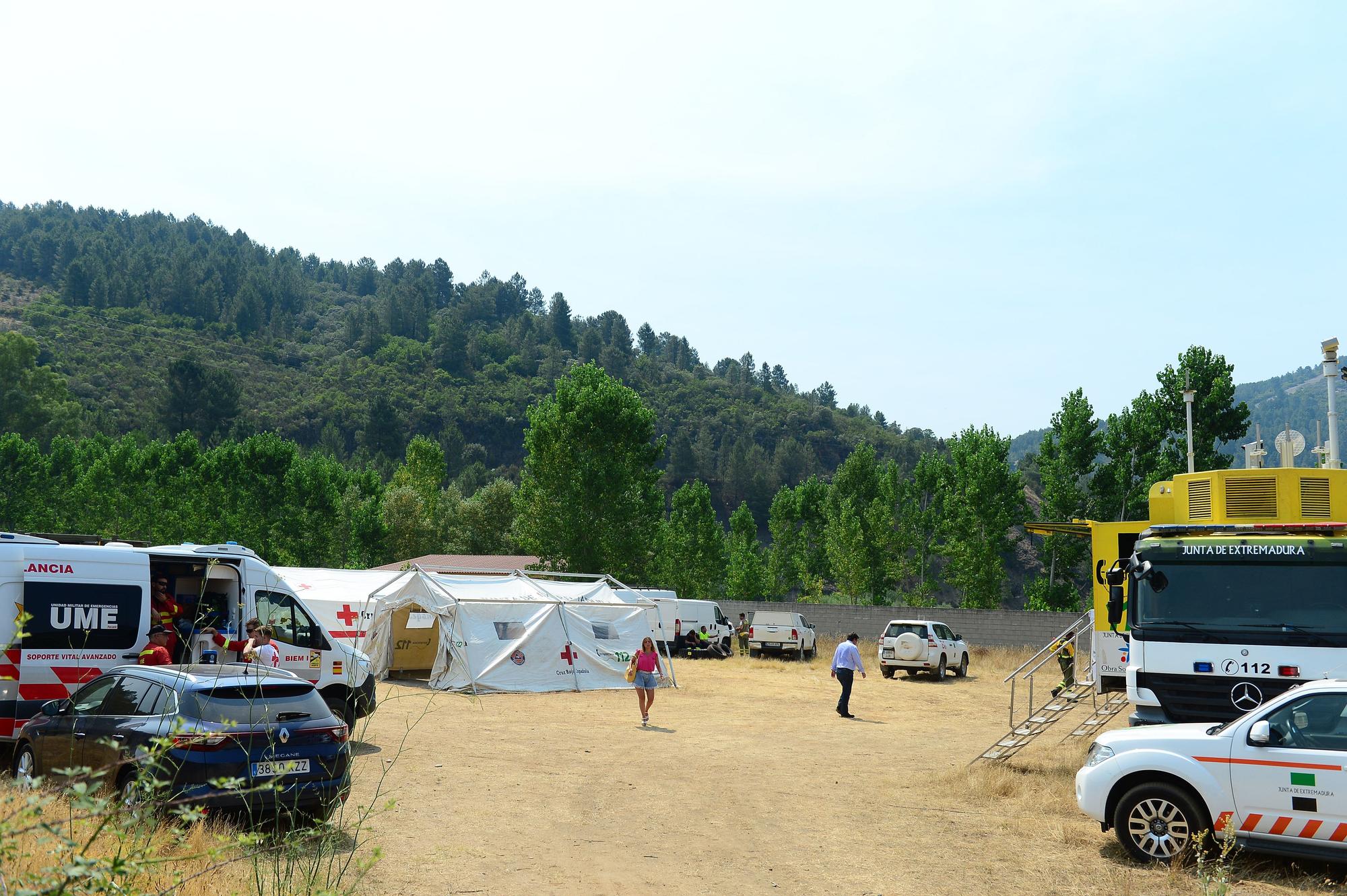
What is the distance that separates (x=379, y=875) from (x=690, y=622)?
3278 centimetres

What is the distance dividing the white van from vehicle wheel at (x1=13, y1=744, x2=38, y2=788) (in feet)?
98.2

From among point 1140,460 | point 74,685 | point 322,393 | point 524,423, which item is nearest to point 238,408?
point 322,393

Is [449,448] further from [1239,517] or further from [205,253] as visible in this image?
[1239,517]

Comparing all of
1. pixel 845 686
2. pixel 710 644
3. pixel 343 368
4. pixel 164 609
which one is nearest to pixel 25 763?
pixel 164 609

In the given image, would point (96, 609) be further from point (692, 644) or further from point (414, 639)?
point (692, 644)

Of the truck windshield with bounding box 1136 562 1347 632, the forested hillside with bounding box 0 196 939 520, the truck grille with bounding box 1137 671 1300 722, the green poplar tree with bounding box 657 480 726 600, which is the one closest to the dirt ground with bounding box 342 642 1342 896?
the truck grille with bounding box 1137 671 1300 722

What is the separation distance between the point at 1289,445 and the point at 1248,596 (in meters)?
6.84

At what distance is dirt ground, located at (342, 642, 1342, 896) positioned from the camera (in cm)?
867

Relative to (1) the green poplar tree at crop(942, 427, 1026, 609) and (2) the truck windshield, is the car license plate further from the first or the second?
(1) the green poplar tree at crop(942, 427, 1026, 609)

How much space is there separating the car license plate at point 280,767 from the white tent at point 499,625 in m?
15.2

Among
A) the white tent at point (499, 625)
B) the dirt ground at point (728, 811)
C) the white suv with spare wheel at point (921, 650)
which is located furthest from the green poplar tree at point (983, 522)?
the dirt ground at point (728, 811)

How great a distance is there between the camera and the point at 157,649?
12.6 m

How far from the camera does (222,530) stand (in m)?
60.0

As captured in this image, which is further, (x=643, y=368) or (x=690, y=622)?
(x=643, y=368)
